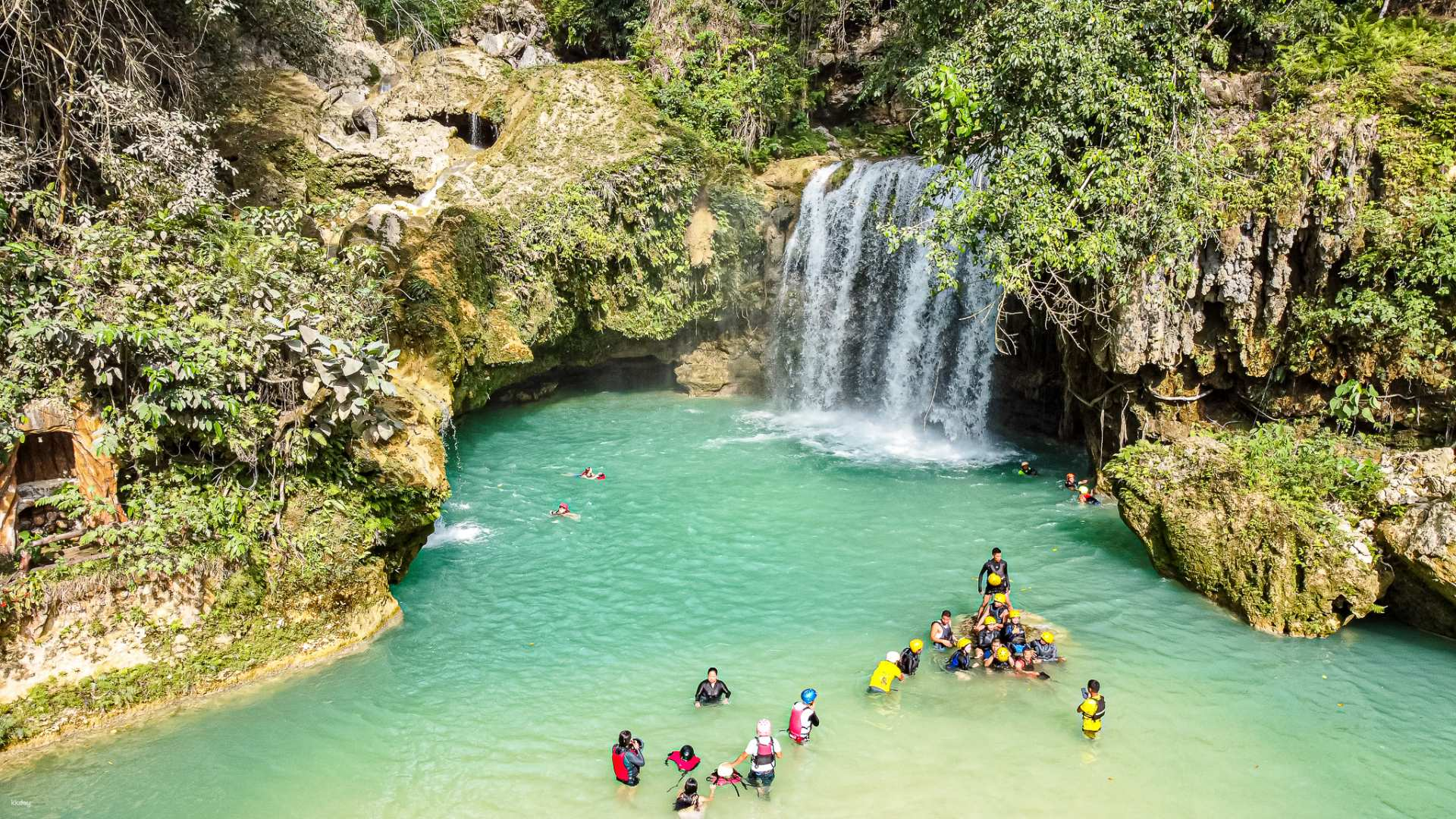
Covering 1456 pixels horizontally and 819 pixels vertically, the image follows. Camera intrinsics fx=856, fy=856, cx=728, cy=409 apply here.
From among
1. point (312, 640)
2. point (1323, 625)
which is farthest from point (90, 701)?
point (1323, 625)

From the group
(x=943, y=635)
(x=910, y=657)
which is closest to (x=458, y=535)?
(x=910, y=657)

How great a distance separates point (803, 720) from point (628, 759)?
1982 mm

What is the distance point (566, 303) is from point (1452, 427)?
17.2 meters

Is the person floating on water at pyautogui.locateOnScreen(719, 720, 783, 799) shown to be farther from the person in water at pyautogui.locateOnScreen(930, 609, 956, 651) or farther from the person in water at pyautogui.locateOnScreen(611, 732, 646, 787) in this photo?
the person in water at pyautogui.locateOnScreen(930, 609, 956, 651)

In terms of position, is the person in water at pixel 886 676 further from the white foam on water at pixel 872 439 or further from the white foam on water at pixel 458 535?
the white foam on water at pixel 872 439

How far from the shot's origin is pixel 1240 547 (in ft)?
A: 39.5

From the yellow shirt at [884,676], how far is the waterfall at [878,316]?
10.1m

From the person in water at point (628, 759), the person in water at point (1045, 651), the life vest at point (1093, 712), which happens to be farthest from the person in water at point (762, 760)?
the person in water at point (1045, 651)

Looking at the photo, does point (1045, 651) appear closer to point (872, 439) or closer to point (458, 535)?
point (458, 535)

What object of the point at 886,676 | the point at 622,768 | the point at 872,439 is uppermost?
the point at 872,439

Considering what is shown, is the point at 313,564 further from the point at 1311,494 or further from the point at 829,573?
the point at 1311,494

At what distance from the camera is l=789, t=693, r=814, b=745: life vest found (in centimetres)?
941

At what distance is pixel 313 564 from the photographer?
10742 mm

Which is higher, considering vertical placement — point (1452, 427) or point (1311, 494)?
point (1452, 427)
